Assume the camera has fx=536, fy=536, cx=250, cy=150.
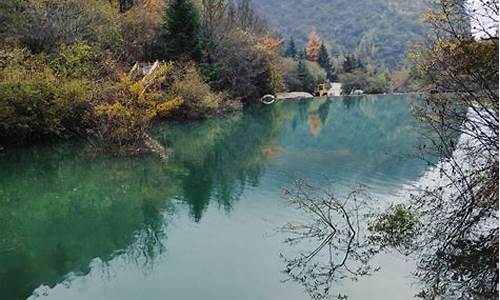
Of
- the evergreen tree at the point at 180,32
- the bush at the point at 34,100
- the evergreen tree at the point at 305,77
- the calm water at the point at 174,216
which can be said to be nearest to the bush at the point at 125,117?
the calm water at the point at 174,216

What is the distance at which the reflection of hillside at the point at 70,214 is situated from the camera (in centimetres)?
825

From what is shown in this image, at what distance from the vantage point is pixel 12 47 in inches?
770

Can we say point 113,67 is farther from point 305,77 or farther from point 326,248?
point 305,77

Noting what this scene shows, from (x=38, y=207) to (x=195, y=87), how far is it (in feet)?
49.6

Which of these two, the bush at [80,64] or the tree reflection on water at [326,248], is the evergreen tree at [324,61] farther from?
the tree reflection on water at [326,248]

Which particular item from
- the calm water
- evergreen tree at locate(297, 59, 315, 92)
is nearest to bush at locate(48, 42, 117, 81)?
the calm water

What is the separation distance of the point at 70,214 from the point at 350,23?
97.5 metres

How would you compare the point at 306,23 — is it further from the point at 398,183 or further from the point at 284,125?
the point at 398,183

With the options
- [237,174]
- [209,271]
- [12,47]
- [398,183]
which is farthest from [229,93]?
[209,271]

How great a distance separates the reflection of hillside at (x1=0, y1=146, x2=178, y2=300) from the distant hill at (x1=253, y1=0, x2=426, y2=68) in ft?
240

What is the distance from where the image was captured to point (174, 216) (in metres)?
10.8

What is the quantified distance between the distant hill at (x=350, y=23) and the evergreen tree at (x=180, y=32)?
58314 mm

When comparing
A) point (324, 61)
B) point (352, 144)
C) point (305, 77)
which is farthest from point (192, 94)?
point (324, 61)

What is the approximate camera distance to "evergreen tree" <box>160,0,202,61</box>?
28828 mm
